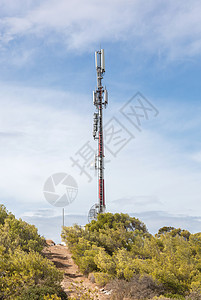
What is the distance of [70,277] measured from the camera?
22.3m

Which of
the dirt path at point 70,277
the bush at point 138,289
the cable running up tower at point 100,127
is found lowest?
the dirt path at point 70,277

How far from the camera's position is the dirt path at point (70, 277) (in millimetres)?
16344

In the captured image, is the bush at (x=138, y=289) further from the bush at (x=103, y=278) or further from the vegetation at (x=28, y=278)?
the vegetation at (x=28, y=278)

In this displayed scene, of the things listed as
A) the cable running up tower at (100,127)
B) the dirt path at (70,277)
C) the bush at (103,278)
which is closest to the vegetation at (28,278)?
the dirt path at (70,277)

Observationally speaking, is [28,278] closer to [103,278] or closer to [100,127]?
[103,278]

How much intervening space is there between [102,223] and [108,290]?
15455 millimetres

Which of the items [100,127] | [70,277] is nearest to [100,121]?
[100,127]

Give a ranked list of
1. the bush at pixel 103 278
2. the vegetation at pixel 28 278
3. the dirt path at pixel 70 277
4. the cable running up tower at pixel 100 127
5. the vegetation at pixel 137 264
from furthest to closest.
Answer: the cable running up tower at pixel 100 127
the bush at pixel 103 278
the dirt path at pixel 70 277
the vegetation at pixel 137 264
the vegetation at pixel 28 278

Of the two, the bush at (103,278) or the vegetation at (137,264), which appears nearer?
the vegetation at (137,264)

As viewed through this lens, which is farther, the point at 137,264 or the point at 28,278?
the point at 137,264

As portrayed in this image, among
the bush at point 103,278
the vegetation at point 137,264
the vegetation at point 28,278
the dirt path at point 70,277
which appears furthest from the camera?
the bush at point 103,278

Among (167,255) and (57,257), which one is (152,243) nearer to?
(167,255)

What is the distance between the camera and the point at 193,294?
14.4 meters

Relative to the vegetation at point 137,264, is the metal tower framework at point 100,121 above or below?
above
